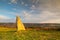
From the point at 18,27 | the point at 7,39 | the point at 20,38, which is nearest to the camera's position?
the point at 20,38

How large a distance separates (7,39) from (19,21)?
417 inches

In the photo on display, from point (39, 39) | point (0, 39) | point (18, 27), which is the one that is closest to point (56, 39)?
point (39, 39)

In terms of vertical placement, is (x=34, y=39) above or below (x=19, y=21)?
below

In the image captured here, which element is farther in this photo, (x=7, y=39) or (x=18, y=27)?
(x=18, y=27)

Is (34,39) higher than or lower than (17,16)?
lower

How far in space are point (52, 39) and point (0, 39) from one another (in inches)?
175

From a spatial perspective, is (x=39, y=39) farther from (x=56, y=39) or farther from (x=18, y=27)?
(x=18, y=27)

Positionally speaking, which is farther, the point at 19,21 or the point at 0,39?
the point at 19,21

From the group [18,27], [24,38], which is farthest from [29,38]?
[18,27]

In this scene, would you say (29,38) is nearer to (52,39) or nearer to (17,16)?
(52,39)

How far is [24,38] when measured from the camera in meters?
13.8

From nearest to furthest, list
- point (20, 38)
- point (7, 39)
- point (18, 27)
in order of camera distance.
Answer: point (20, 38) < point (7, 39) < point (18, 27)

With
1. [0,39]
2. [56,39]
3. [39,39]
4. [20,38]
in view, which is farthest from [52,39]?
[0,39]

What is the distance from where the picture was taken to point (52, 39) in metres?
15.3
